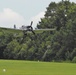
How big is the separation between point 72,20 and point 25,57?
648 inches

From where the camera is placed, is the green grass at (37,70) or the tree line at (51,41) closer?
the green grass at (37,70)

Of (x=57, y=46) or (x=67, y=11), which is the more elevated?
(x=67, y=11)

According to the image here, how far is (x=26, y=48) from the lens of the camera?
92500mm

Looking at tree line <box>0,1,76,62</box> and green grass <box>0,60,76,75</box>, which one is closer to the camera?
green grass <box>0,60,76,75</box>

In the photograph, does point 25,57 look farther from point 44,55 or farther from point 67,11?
point 67,11

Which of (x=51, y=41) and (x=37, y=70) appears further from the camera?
(x=51, y=41)

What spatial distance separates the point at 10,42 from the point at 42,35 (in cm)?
1248

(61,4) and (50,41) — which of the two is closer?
(50,41)

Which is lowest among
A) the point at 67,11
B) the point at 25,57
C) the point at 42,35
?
the point at 25,57

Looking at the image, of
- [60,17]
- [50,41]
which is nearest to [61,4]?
[60,17]

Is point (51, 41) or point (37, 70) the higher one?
point (37, 70)

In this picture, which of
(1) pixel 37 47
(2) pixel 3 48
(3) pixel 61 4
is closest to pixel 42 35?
(1) pixel 37 47

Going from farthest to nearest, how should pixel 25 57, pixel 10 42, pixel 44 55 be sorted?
pixel 10 42
pixel 25 57
pixel 44 55

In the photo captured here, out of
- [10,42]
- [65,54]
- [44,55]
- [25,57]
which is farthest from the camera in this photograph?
[10,42]
